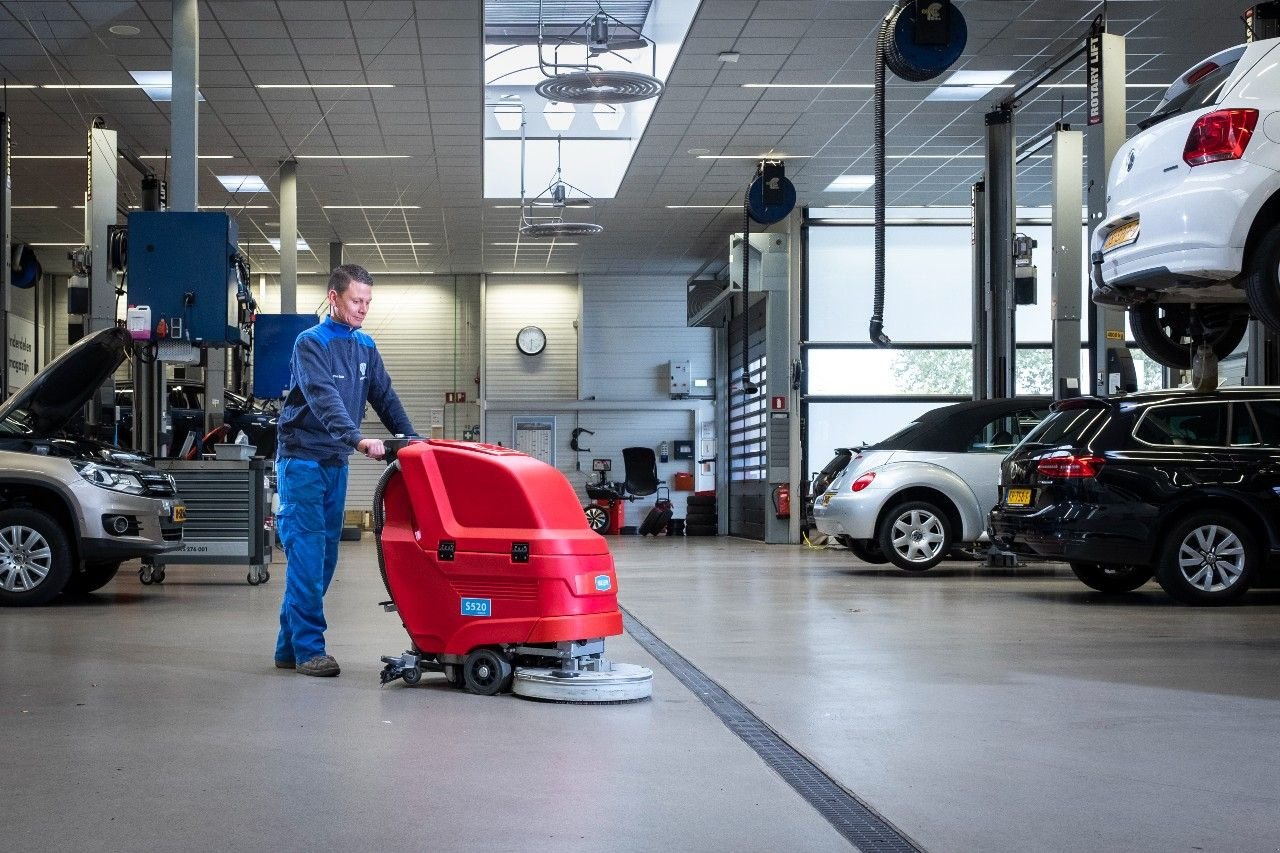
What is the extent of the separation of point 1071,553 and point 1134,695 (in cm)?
390

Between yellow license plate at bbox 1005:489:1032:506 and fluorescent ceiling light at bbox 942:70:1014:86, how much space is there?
657cm

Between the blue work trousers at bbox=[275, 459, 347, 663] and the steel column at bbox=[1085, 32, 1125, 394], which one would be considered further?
the steel column at bbox=[1085, 32, 1125, 394]

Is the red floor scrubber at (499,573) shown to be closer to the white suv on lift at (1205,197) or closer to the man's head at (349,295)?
the man's head at (349,295)

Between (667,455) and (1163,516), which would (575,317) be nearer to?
(667,455)

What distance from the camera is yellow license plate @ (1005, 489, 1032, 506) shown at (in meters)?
9.30

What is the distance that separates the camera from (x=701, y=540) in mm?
22969

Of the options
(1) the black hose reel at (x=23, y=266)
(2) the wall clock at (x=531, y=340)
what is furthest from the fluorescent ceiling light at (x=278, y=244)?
(2) the wall clock at (x=531, y=340)

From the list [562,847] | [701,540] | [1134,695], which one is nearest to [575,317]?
[701,540]

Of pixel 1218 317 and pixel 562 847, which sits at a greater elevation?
pixel 1218 317

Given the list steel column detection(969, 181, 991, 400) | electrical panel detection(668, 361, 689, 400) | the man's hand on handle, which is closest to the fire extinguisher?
steel column detection(969, 181, 991, 400)

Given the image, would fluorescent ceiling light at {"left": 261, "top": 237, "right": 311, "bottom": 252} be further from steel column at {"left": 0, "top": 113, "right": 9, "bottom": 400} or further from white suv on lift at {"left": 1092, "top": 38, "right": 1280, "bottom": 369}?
white suv on lift at {"left": 1092, "top": 38, "right": 1280, "bottom": 369}

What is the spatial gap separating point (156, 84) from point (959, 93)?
8.84m

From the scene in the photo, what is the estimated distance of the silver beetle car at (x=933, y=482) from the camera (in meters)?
12.0

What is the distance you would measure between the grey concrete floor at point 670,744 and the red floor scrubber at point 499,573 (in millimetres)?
170
